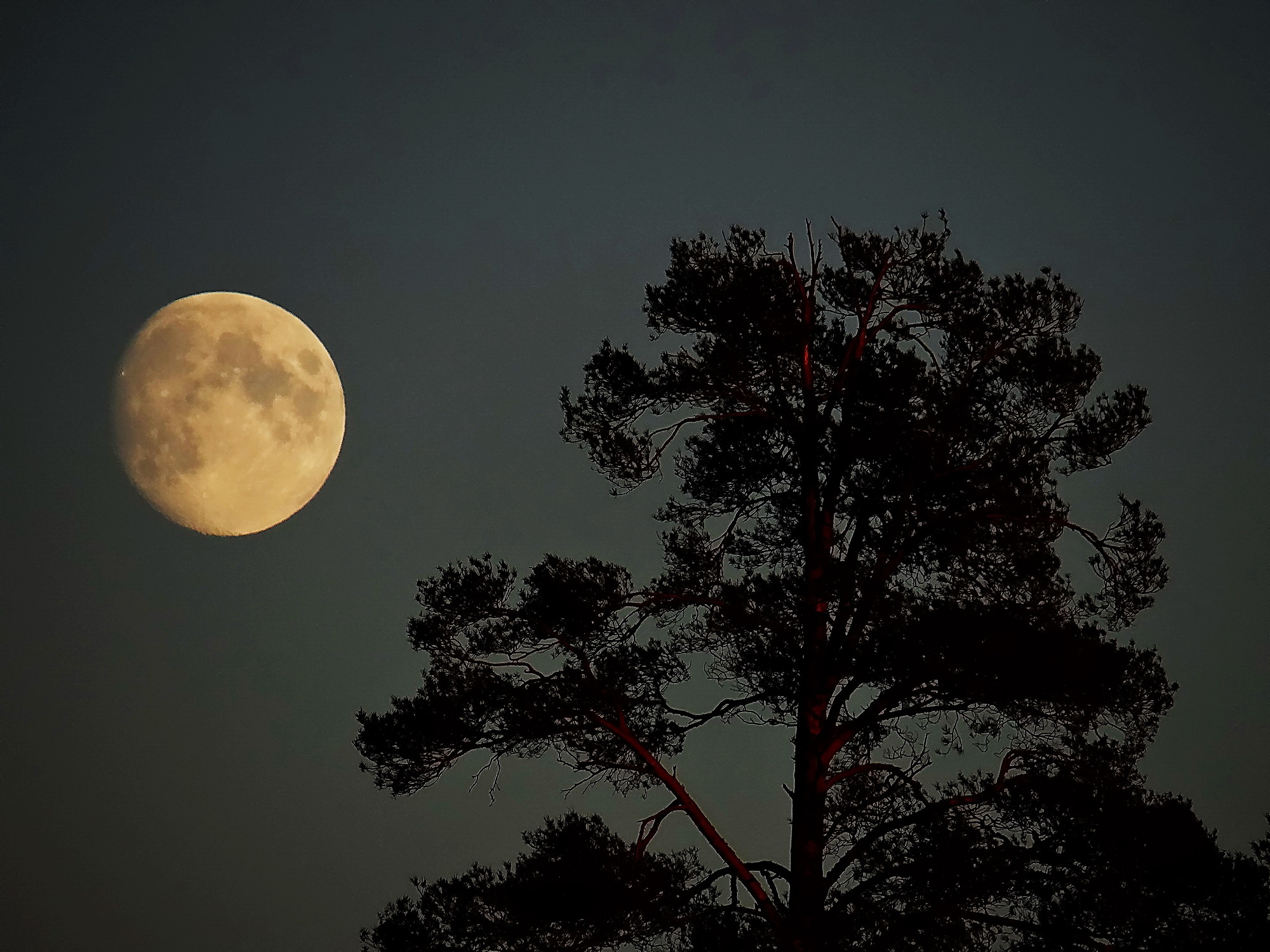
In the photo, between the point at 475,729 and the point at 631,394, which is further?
the point at 631,394

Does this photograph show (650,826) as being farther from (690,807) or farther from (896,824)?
(896,824)

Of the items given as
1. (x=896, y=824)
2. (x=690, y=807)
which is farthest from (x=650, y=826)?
(x=896, y=824)

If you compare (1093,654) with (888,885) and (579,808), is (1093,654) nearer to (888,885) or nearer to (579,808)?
(888,885)

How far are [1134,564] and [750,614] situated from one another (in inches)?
147

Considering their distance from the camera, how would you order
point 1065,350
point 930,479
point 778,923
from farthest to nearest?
point 1065,350 → point 930,479 → point 778,923

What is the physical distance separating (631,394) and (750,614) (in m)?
2.71

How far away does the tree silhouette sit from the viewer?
11.1 m

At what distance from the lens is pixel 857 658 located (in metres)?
11.6

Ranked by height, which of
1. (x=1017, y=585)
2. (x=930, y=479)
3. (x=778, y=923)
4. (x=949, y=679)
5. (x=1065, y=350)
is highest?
(x=1065, y=350)

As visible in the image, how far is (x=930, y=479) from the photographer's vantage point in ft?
39.2

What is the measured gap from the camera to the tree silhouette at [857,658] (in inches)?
439

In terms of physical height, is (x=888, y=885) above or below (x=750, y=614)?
below

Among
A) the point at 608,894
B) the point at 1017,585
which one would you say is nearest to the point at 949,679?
the point at 1017,585

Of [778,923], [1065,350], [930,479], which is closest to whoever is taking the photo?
[778,923]
